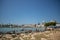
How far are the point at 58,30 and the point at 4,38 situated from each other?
1.13m

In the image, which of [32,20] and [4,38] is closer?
[4,38]

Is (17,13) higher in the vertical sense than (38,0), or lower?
lower

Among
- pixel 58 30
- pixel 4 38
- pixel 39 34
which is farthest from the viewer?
pixel 58 30

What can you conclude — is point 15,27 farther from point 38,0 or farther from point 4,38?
point 38,0

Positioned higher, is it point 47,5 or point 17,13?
point 47,5

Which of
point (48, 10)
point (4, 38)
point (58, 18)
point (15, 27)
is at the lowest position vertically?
point (4, 38)

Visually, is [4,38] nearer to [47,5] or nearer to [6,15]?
[6,15]

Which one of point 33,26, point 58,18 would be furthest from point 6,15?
point 58,18

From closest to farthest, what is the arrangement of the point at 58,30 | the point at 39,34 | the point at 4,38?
the point at 4,38, the point at 39,34, the point at 58,30

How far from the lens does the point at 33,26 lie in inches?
82.7

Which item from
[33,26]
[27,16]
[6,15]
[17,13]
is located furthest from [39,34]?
[6,15]

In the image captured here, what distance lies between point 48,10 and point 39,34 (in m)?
0.57

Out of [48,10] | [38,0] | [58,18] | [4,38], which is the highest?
[38,0]

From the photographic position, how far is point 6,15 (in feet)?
6.66
